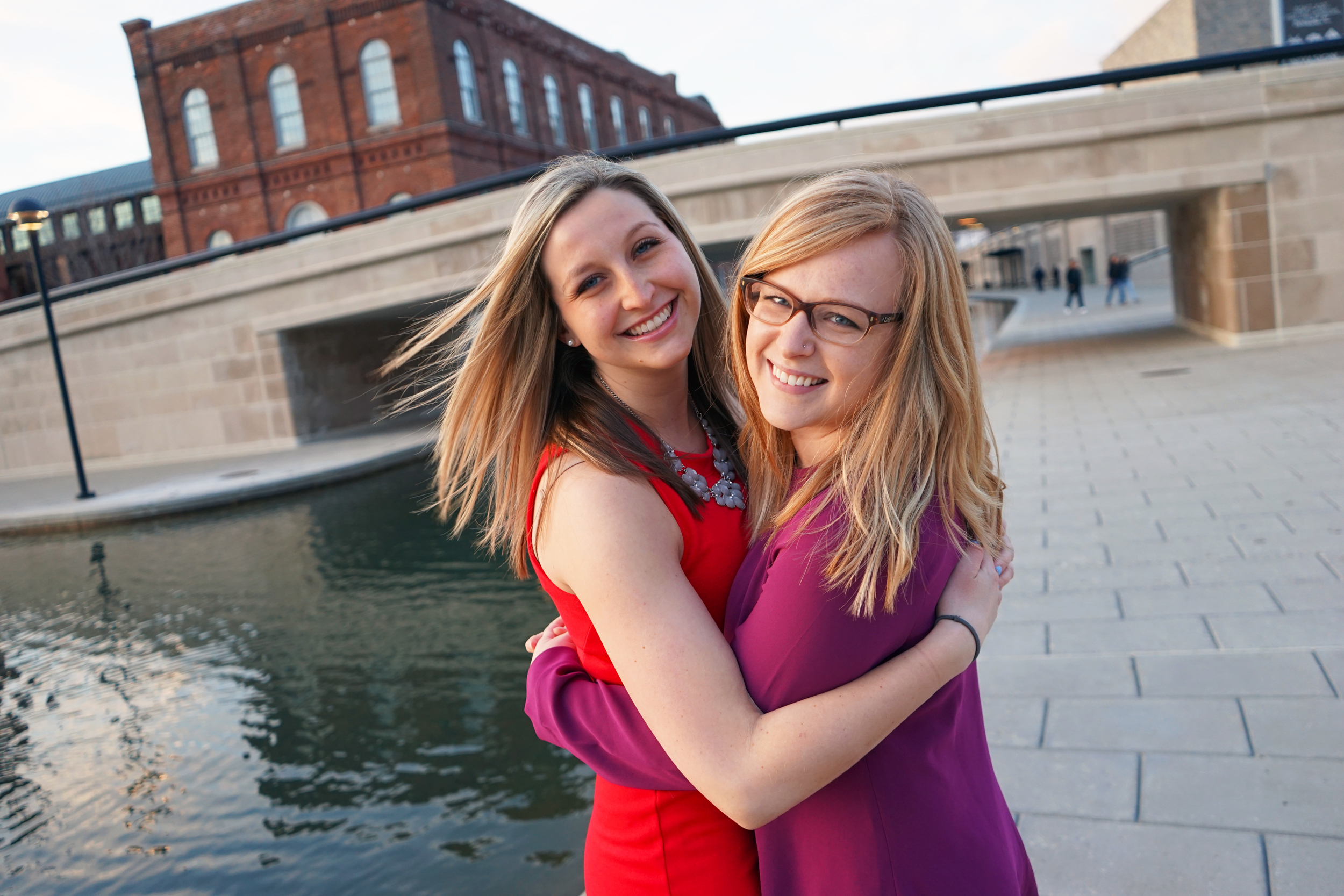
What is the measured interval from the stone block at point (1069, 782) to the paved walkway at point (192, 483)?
923 cm

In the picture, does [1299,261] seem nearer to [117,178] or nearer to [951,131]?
[951,131]

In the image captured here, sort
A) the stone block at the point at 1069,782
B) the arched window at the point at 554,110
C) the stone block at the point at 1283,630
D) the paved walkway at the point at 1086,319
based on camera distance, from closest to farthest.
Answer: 1. the stone block at the point at 1069,782
2. the stone block at the point at 1283,630
3. the paved walkway at the point at 1086,319
4. the arched window at the point at 554,110

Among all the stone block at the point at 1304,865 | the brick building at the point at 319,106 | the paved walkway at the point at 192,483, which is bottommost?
the stone block at the point at 1304,865

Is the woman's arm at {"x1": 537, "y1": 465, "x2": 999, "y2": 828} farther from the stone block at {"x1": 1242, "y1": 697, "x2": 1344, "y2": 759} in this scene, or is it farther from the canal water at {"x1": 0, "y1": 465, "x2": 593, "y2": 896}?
the canal water at {"x1": 0, "y1": 465, "x2": 593, "y2": 896}

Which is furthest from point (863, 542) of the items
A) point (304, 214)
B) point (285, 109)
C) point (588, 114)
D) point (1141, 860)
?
point (588, 114)

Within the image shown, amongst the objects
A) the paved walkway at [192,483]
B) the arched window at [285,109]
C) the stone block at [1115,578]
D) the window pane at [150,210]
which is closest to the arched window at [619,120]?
the arched window at [285,109]

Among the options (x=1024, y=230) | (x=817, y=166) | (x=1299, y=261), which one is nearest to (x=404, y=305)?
(x=817, y=166)

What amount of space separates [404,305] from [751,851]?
1743 cm

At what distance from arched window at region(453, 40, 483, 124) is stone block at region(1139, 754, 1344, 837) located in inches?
1256

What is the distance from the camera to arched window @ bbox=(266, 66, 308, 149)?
3191cm

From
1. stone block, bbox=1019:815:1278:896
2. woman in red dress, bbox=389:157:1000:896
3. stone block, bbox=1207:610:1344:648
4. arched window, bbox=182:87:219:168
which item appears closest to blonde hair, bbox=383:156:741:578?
woman in red dress, bbox=389:157:1000:896

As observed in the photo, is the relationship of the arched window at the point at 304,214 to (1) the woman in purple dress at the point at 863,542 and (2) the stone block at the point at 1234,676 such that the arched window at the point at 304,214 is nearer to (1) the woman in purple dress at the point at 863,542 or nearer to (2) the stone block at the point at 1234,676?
(2) the stone block at the point at 1234,676

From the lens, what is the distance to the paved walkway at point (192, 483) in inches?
513

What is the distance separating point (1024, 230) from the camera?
63594mm
